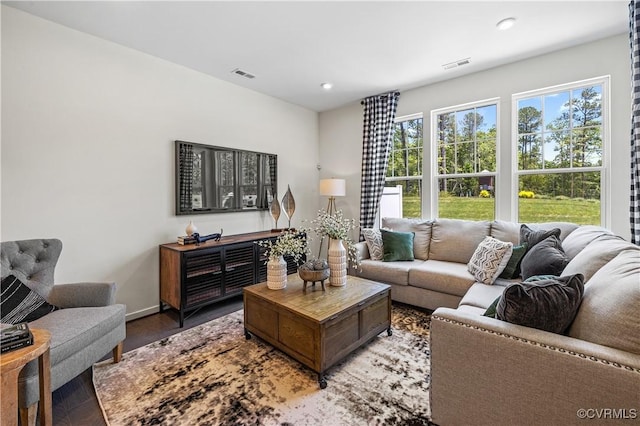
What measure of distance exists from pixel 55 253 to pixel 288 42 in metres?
2.74

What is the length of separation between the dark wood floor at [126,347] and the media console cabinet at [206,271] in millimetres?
140

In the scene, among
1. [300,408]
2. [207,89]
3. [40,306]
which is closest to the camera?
[300,408]

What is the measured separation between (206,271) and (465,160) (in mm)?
3477

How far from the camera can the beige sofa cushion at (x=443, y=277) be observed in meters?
2.67

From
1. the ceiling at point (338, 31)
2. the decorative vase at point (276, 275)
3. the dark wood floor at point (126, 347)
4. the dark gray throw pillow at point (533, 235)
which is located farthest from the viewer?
the dark gray throw pillow at point (533, 235)

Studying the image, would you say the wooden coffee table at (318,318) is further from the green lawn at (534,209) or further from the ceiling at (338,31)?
the ceiling at (338,31)

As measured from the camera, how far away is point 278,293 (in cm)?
227

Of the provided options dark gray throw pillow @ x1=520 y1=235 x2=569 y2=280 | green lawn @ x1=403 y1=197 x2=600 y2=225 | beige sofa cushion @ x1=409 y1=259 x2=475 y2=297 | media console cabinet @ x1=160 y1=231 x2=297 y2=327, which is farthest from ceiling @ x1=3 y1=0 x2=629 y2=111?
beige sofa cushion @ x1=409 y1=259 x2=475 y2=297

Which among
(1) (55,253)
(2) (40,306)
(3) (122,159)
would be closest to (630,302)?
(2) (40,306)

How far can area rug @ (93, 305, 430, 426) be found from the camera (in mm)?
1595

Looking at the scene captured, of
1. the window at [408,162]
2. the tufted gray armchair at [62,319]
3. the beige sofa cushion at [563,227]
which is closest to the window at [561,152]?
the beige sofa cushion at [563,227]

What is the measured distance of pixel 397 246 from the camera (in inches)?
133

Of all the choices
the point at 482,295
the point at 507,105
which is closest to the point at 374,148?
the point at 507,105

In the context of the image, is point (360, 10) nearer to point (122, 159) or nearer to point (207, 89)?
point (207, 89)
